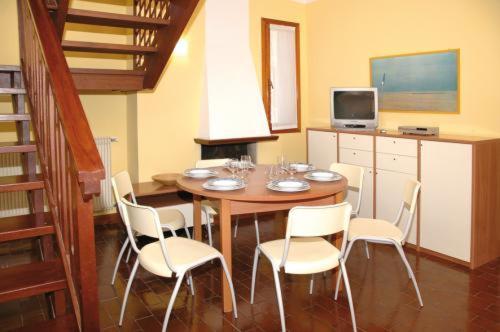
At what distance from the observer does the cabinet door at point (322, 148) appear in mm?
4949

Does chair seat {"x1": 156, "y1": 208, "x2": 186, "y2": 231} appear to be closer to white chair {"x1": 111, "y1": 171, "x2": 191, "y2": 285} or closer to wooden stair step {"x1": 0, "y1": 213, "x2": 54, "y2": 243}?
white chair {"x1": 111, "y1": 171, "x2": 191, "y2": 285}

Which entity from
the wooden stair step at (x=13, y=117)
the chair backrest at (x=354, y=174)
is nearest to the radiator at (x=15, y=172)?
the wooden stair step at (x=13, y=117)

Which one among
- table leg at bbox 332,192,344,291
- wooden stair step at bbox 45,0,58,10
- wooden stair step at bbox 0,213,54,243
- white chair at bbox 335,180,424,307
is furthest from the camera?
wooden stair step at bbox 45,0,58,10

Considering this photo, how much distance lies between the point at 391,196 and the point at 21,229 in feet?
10.6

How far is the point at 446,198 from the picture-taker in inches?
149

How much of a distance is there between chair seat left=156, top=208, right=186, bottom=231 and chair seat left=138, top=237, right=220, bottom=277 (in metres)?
0.53

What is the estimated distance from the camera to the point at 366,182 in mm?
4559

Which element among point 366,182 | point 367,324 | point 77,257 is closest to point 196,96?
point 366,182

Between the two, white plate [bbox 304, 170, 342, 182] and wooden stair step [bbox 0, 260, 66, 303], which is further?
white plate [bbox 304, 170, 342, 182]

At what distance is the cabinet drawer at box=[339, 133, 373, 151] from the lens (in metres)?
4.48

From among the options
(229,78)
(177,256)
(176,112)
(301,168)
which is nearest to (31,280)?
(177,256)

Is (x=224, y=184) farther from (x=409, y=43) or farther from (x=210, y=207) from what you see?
(x=409, y=43)

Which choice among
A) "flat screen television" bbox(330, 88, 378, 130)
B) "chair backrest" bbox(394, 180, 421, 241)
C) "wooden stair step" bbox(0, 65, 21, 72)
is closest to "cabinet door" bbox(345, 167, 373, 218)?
"flat screen television" bbox(330, 88, 378, 130)

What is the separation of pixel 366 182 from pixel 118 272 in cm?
249
